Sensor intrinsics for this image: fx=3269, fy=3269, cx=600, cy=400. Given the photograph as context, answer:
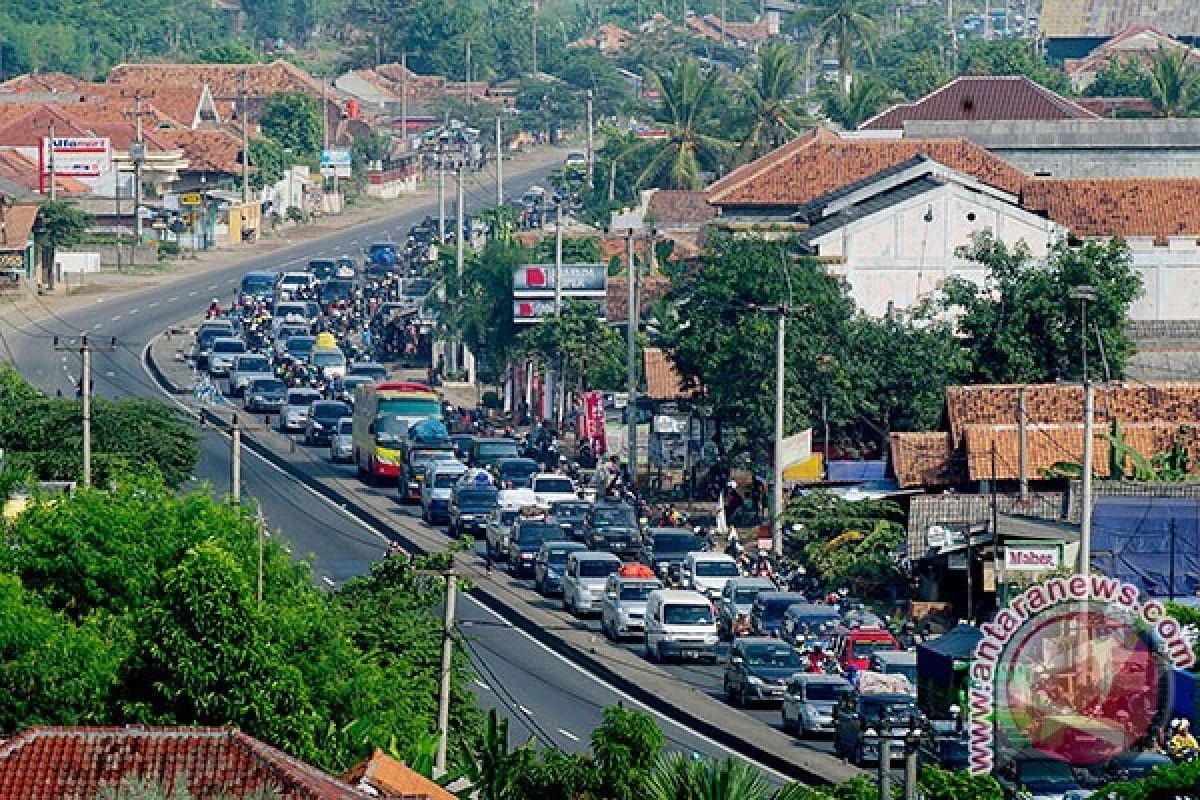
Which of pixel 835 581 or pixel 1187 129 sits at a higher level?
pixel 1187 129

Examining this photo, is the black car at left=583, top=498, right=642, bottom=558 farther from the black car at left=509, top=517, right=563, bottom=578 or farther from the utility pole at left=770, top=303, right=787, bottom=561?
the utility pole at left=770, top=303, right=787, bottom=561

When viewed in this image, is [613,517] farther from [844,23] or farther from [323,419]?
[844,23]

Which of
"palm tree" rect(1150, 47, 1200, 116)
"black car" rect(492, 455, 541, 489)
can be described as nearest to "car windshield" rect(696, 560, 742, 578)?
"black car" rect(492, 455, 541, 489)

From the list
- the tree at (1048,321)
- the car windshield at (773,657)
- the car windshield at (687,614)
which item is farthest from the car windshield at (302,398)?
the car windshield at (773,657)

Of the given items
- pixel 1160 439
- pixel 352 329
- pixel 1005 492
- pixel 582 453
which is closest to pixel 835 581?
pixel 1005 492

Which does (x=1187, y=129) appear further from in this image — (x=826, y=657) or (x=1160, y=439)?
(x=826, y=657)

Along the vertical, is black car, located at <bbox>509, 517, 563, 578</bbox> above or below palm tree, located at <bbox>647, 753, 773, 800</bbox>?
below

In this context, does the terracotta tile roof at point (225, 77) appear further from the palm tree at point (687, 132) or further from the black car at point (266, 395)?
the black car at point (266, 395)
